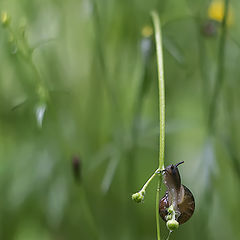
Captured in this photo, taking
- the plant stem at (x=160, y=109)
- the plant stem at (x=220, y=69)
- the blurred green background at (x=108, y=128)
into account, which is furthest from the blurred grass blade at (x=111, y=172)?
the plant stem at (x=160, y=109)

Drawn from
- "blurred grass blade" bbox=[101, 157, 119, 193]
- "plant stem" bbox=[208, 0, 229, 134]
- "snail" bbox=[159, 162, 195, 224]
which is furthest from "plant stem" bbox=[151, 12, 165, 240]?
"blurred grass blade" bbox=[101, 157, 119, 193]

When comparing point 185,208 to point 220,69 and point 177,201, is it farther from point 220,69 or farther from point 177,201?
point 220,69

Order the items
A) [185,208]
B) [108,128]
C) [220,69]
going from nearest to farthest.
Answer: [185,208] → [220,69] → [108,128]

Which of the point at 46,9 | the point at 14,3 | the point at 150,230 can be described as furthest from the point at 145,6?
the point at 150,230

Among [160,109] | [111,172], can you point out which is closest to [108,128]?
[111,172]

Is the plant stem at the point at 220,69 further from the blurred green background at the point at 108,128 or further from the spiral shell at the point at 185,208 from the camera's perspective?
the spiral shell at the point at 185,208

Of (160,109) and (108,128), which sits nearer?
(160,109)
